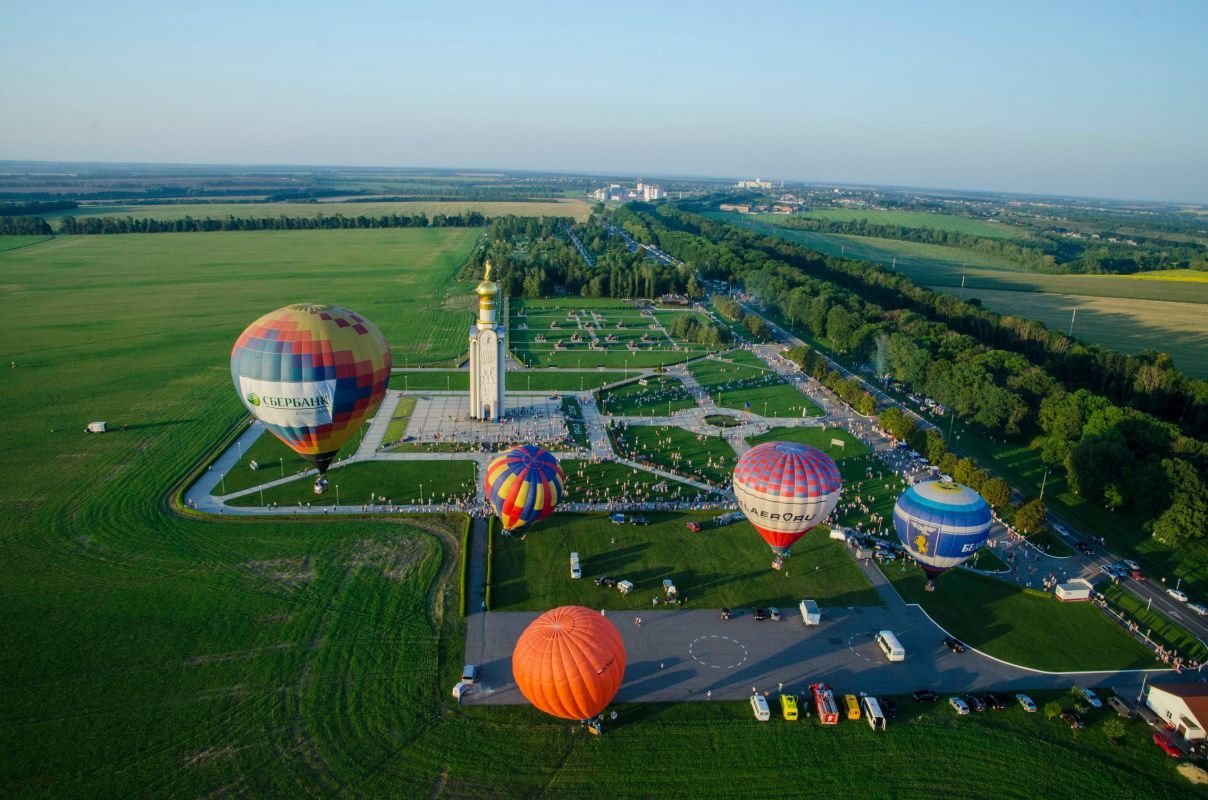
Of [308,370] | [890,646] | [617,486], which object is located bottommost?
[890,646]

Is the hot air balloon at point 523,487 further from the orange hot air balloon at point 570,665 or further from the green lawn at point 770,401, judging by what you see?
the green lawn at point 770,401

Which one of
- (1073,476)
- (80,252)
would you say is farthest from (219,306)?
(1073,476)

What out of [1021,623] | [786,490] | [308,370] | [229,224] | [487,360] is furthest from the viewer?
[229,224]

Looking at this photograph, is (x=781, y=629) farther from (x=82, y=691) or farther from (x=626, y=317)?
(x=626, y=317)

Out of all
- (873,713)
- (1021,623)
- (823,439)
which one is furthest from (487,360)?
(1021,623)

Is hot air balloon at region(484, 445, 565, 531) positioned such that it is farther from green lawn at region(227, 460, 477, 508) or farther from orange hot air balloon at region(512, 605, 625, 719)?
orange hot air balloon at region(512, 605, 625, 719)

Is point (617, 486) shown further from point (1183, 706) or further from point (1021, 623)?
point (1183, 706)

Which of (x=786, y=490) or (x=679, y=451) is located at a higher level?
(x=786, y=490)
